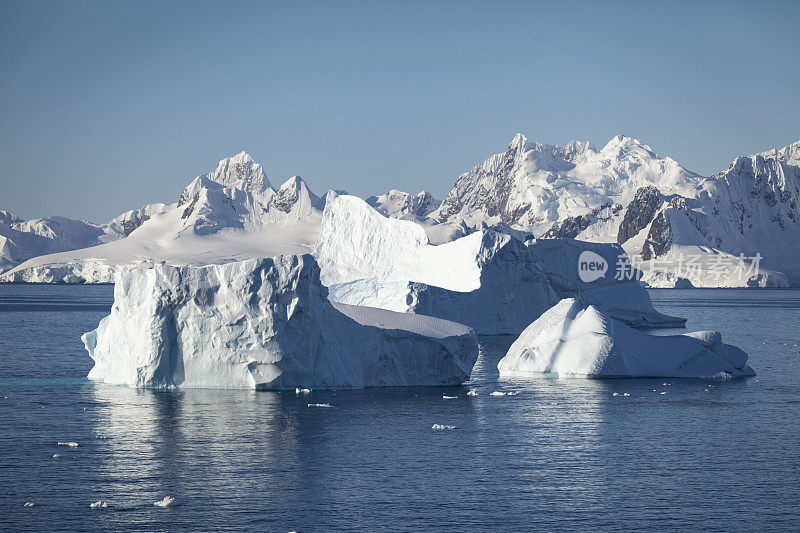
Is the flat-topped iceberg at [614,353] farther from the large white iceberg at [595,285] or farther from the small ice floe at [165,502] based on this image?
the large white iceberg at [595,285]

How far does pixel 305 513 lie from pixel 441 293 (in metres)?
35.1

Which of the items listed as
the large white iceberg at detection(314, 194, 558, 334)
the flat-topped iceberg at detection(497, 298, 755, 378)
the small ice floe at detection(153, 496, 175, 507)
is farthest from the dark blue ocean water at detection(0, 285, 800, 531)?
the large white iceberg at detection(314, 194, 558, 334)

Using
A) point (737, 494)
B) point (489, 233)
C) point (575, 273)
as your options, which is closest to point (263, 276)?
point (737, 494)

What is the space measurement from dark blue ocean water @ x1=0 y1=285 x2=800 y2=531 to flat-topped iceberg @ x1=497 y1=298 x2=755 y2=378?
2401 millimetres

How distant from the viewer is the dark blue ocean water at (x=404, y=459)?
605 inches

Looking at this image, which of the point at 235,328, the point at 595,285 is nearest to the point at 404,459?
the point at 235,328

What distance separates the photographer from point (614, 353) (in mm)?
33875

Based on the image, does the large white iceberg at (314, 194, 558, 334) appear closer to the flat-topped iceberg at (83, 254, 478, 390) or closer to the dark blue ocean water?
the flat-topped iceberg at (83, 254, 478, 390)

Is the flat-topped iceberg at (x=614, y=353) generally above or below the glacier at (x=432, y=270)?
below

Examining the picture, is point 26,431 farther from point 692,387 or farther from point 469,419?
point 692,387

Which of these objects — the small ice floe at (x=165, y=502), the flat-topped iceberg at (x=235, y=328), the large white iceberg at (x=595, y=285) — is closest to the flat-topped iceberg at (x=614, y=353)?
the flat-topped iceberg at (x=235, y=328)

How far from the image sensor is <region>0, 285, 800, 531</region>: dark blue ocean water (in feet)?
50.4

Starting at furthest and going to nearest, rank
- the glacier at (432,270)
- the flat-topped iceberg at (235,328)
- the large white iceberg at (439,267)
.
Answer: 1. the large white iceberg at (439,267)
2. the glacier at (432,270)
3. the flat-topped iceberg at (235,328)

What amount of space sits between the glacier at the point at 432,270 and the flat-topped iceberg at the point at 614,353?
13299mm
